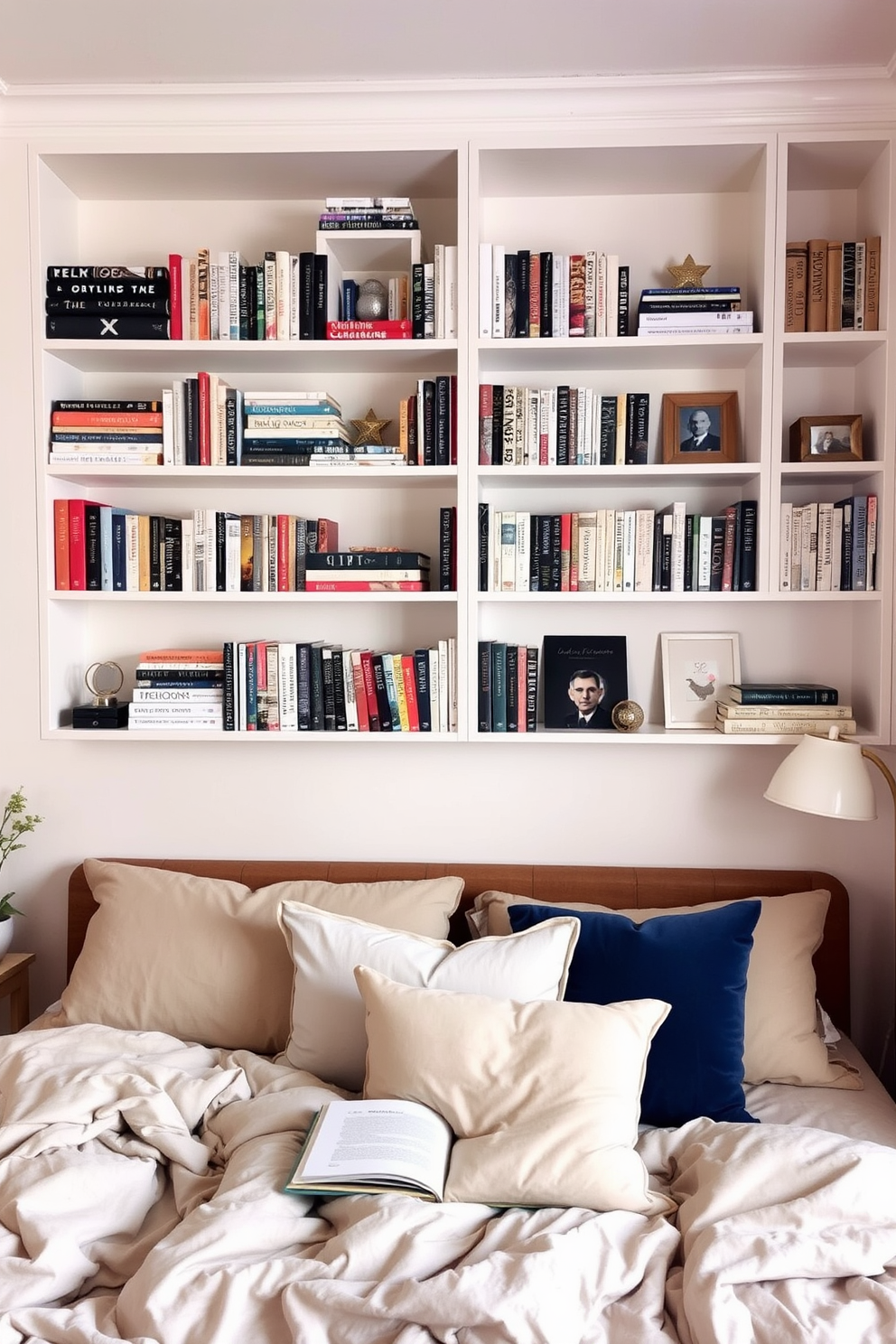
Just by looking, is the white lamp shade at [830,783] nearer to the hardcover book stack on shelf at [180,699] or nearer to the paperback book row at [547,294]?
the paperback book row at [547,294]

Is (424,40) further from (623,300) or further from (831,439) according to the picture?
(831,439)

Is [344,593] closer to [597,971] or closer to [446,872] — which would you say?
[446,872]

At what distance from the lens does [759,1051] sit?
7.06ft

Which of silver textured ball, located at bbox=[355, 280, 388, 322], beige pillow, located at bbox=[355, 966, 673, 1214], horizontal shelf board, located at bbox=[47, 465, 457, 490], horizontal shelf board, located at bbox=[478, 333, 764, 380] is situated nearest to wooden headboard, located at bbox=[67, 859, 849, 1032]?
beige pillow, located at bbox=[355, 966, 673, 1214]

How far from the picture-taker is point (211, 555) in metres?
2.50

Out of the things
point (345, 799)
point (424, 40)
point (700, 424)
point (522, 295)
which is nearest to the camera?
point (424, 40)

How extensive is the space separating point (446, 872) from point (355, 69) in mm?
1862

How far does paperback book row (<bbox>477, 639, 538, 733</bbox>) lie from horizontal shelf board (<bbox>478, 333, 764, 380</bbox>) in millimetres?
687

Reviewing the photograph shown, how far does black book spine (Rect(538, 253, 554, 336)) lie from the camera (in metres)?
2.40

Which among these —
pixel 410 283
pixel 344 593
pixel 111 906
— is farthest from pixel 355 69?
pixel 111 906

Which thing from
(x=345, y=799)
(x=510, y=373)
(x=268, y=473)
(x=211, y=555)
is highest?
(x=510, y=373)

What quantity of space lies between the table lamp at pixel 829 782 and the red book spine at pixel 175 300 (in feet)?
5.70

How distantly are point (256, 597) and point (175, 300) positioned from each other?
73 centimetres

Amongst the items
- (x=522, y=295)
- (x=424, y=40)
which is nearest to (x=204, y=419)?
(x=522, y=295)
